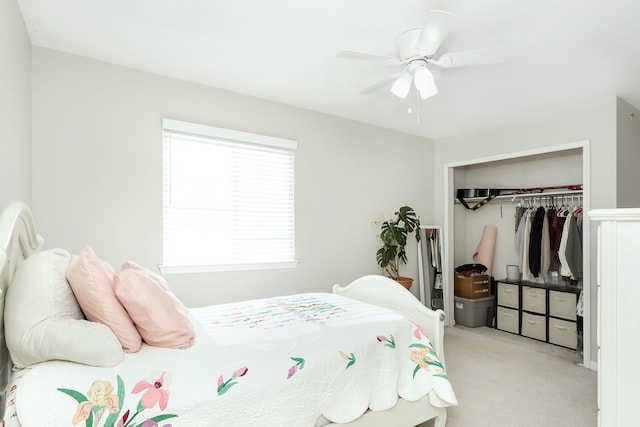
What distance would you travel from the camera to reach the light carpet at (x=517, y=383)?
2404mm

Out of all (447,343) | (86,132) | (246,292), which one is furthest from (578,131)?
(86,132)

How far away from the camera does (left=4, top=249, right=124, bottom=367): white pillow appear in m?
1.23

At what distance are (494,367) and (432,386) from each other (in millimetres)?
1576


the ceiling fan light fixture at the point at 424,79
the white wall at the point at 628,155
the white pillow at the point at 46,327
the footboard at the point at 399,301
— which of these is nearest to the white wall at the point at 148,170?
the footboard at the point at 399,301

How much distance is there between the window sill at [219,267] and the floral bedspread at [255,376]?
0.70 meters

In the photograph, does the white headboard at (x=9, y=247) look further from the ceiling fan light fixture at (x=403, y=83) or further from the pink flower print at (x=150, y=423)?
the ceiling fan light fixture at (x=403, y=83)

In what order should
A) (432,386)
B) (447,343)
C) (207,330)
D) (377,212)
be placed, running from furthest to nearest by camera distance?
1. (377,212)
2. (447,343)
3. (432,386)
4. (207,330)

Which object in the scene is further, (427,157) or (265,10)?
(427,157)

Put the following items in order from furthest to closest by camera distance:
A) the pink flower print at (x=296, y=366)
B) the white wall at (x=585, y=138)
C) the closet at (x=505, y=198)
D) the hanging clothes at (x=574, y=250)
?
the closet at (x=505, y=198), the hanging clothes at (x=574, y=250), the white wall at (x=585, y=138), the pink flower print at (x=296, y=366)

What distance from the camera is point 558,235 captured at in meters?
4.00

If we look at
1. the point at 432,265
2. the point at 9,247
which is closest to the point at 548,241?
the point at 432,265

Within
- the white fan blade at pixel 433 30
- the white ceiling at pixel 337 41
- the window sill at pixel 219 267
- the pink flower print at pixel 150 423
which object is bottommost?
the pink flower print at pixel 150 423

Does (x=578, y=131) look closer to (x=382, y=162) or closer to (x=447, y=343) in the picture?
(x=382, y=162)

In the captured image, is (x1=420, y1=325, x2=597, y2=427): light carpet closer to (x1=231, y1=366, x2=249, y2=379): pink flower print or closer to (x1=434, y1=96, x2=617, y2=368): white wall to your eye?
(x1=434, y1=96, x2=617, y2=368): white wall
